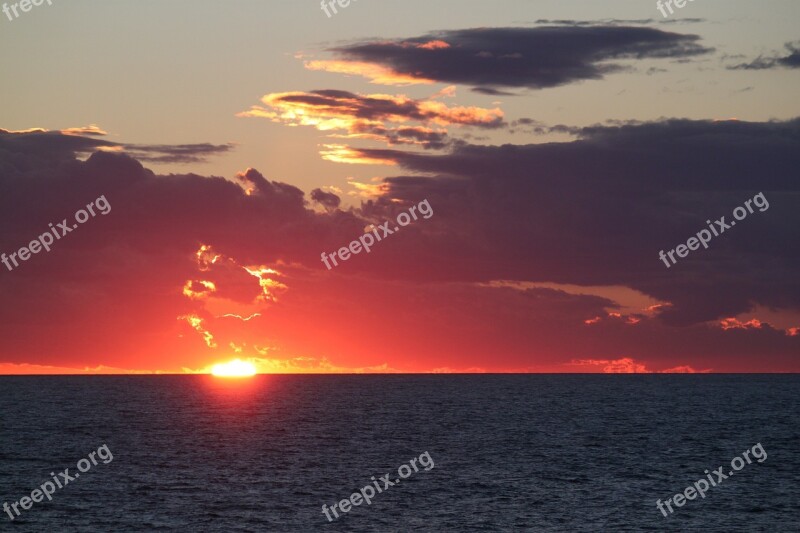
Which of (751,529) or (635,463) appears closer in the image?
(751,529)

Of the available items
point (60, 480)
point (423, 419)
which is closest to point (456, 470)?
point (60, 480)

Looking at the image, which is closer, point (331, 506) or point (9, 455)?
point (331, 506)

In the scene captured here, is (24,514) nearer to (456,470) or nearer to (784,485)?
(456,470)

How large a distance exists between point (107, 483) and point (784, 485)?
2314 inches

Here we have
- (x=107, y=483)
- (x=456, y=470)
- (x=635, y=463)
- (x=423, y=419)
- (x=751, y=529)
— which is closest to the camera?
(x=751, y=529)

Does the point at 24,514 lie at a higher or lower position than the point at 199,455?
lower

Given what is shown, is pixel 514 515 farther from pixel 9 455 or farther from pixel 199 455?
pixel 9 455

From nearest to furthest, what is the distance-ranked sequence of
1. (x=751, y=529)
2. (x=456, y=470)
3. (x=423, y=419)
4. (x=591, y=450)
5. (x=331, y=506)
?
(x=751, y=529) < (x=331, y=506) < (x=456, y=470) < (x=591, y=450) < (x=423, y=419)

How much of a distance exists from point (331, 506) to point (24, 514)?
21.8m

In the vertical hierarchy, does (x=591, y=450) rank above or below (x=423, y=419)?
below

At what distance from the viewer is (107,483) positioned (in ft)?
274

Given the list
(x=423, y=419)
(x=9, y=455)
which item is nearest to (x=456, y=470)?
(x=9, y=455)

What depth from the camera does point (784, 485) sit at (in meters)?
86.5

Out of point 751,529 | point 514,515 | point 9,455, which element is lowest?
point 751,529
